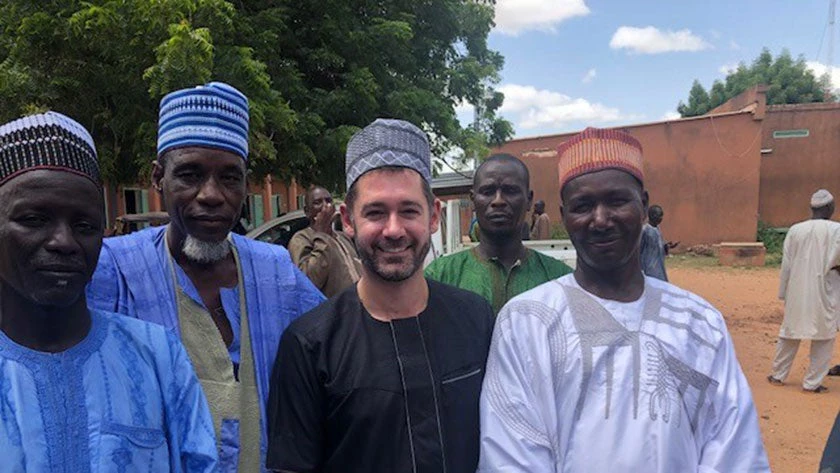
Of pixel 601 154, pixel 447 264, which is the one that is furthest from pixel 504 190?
pixel 601 154

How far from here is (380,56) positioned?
25.0 ft

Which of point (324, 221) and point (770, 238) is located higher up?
point (324, 221)

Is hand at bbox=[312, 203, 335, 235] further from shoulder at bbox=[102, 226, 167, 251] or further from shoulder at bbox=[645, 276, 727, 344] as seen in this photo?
shoulder at bbox=[645, 276, 727, 344]

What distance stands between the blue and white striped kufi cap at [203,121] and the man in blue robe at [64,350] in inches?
16.7

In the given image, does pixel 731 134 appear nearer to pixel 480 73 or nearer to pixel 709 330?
pixel 480 73

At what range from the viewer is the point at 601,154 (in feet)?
5.72

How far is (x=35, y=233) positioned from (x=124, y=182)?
5.89 m

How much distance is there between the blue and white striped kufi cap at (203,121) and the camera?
1770mm

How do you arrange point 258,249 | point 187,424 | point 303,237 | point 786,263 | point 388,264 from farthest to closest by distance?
point 786,263 < point 303,237 < point 258,249 < point 388,264 < point 187,424

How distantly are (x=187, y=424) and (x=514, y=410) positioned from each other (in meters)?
0.80

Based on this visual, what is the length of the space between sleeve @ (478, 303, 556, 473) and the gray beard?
90cm

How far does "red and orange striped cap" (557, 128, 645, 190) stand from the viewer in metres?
1.74

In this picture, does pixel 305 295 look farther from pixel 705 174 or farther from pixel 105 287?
pixel 705 174

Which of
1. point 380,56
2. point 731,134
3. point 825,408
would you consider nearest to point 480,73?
point 380,56
